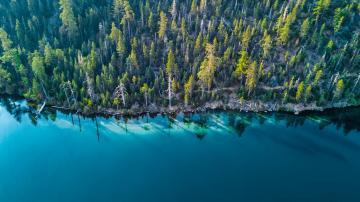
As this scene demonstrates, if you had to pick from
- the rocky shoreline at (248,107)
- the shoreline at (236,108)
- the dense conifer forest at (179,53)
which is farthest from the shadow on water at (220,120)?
the dense conifer forest at (179,53)

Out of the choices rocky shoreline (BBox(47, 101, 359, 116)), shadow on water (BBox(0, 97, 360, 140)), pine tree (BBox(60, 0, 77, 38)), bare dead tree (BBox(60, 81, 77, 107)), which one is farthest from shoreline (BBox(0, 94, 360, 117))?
pine tree (BBox(60, 0, 77, 38))

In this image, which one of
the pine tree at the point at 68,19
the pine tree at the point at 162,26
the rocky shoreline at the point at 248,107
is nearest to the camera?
the rocky shoreline at the point at 248,107

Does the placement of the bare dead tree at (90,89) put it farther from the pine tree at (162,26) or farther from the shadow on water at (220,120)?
the pine tree at (162,26)

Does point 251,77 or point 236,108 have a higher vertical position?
point 251,77

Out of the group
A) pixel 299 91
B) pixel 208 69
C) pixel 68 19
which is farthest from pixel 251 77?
pixel 68 19

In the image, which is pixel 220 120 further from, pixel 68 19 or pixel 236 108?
pixel 68 19

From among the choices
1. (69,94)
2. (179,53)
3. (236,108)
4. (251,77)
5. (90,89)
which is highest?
(179,53)

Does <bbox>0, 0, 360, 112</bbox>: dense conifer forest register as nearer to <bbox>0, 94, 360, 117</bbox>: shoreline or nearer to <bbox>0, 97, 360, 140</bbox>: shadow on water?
<bbox>0, 94, 360, 117</bbox>: shoreline
